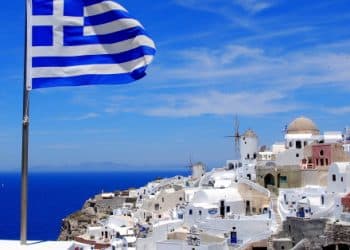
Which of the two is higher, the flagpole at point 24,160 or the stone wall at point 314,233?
the flagpole at point 24,160

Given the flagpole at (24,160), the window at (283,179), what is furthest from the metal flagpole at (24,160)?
the window at (283,179)

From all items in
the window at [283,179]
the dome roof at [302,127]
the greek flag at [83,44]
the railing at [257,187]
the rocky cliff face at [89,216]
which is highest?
the dome roof at [302,127]

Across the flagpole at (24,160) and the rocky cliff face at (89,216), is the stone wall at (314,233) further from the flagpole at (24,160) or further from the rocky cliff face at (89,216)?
the rocky cliff face at (89,216)

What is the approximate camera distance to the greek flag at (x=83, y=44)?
7.15m

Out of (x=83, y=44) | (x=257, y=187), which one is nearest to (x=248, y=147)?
(x=257, y=187)

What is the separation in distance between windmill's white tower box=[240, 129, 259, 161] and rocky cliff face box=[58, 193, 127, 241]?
15.3 metres

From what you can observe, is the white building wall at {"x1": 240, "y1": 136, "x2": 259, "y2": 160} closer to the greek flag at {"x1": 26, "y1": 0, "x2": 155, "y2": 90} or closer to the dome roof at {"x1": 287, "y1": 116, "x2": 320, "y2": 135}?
the dome roof at {"x1": 287, "y1": 116, "x2": 320, "y2": 135}

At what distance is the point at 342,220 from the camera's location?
29688mm

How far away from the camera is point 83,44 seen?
739cm

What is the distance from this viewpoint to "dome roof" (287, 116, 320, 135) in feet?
154

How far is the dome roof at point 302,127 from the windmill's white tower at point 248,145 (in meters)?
3.30

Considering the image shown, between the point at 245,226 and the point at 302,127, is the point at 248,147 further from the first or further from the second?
the point at 245,226

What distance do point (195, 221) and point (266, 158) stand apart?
13239mm

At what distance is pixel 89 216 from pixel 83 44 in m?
53.9
